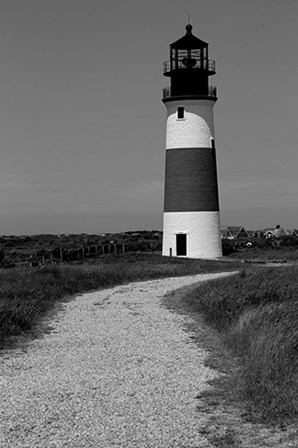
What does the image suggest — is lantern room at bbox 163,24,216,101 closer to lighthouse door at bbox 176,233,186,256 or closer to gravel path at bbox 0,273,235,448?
lighthouse door at bbox 176,233,186,256

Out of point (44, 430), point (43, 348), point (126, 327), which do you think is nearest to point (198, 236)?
point (126, 327)

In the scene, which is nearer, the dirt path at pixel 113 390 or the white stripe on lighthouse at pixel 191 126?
the dirt path at pixel 113 390

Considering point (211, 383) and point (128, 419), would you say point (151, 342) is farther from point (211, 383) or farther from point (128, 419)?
point (128, 419)

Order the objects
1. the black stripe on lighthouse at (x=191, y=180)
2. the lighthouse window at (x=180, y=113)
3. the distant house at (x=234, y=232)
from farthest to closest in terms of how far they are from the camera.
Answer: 1. the distant house at (x=234, y=232)
2. the lighthouse window at (x=180, y=113)
3. the black stripe on lighthouse at (x=191, y=180)

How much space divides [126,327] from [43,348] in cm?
284

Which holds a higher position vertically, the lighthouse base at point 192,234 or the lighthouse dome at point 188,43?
the lighthouse dome at point 188,43

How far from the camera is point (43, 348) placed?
40.3ft

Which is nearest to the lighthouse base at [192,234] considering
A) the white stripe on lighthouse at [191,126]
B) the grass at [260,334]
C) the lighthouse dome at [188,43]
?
the white stripe on lighthouse at [191,126]

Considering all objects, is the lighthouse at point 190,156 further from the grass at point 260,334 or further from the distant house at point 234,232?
the distant house at point 234,232

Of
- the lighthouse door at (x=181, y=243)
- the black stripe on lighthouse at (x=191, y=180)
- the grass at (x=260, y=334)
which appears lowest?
the grass at (x=260, y=334)

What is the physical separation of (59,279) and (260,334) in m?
12.1

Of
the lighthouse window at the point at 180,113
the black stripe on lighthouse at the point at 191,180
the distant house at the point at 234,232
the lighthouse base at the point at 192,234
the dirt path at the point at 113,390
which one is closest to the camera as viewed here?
the dirt path at the point at 113,390

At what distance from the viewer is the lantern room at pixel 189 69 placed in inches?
1405

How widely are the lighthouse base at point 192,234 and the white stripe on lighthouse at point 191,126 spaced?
3481 millimetres
